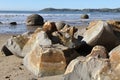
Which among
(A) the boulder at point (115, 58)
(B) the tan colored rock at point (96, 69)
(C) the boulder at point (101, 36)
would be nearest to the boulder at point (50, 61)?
(B) the tan colored rock at point (96, 69)

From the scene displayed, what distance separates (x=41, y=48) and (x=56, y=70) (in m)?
0.67

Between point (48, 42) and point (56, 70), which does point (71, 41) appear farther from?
point (56, 70)

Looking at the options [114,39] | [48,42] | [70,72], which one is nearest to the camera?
[70,72]

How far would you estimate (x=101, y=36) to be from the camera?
9.38 meters

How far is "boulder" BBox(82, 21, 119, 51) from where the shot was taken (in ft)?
30.7

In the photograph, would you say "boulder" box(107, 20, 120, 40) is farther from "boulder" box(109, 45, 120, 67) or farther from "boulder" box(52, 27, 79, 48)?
"boulder" box(109, 45, 120, 67)

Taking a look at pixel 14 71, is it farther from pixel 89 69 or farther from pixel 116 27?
pixel 116 27

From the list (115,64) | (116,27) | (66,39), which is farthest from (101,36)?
(115,64)

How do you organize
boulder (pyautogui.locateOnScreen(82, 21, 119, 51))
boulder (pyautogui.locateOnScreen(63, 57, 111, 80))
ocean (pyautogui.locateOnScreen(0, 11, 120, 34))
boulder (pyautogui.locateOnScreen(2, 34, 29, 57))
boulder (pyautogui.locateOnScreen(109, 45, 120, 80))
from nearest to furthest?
boulder (pyautogui.locateOnScreen(109, 45, 120, 80))
boulder (pyautogui.locateOnScreen(63, 57, 111, 80))
boulder (pyautogui.locateOnScreen(82, 21, 119, 51))
boulder (pyautogui.locateOnScreen(2, 34, 29, 57))
ocean (pyautogui.locateOnScreen(0, 11, 120, 34))

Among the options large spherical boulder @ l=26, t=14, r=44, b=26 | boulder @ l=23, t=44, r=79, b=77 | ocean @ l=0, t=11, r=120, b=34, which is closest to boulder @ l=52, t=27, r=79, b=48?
boulder @ l=23, t=44, r=79, b=77

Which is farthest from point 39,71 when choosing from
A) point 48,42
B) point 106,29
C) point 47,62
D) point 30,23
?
Result: point 30,23

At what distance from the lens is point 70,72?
661 centimetres

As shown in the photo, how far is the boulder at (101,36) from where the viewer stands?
9.35 metres

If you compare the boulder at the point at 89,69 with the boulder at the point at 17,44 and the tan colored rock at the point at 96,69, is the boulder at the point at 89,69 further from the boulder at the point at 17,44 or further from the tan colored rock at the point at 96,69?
the boulder at the point at 17,44
